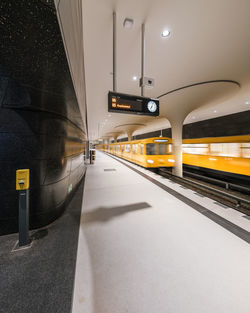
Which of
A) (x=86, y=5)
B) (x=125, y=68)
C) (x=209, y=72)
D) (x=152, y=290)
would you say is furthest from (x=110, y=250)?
(x=209, y=72)

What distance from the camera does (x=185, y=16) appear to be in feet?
7.00

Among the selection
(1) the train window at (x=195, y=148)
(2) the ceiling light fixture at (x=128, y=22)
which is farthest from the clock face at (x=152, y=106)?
(1) the train window at (x=195, y=148)

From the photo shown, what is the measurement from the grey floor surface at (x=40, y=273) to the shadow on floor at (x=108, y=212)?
0.39 meters

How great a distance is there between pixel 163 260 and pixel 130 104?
299cm

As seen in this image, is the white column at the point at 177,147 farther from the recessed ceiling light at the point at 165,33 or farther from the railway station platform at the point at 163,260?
the recessed ceiling light at the point at 165,33

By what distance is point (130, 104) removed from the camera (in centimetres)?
290

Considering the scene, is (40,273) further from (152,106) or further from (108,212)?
(152,106)

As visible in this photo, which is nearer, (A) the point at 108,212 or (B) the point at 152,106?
(A) the point at 108,212

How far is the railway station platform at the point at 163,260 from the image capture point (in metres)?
1.09

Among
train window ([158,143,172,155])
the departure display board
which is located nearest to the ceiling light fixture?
the departure display board

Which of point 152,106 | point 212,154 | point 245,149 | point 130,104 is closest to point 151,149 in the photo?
point 212,154

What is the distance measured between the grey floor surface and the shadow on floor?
0.39 metres

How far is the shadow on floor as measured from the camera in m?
2.42

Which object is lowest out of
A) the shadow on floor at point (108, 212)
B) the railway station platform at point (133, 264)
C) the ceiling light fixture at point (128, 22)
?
the railway station platform at point (133, 264)
